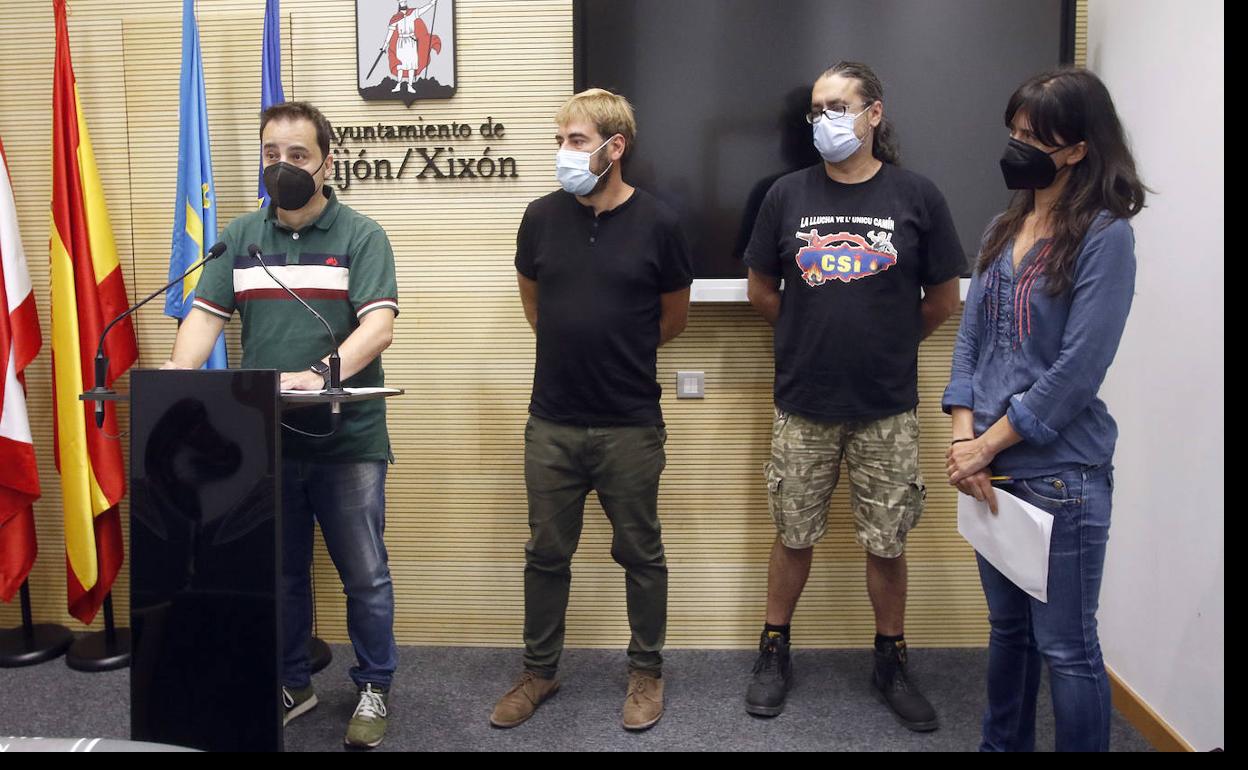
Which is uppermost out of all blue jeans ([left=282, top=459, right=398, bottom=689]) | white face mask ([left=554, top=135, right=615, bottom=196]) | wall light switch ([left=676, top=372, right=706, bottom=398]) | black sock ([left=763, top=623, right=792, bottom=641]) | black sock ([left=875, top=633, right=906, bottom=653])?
white face mask ([left=554, top=135, right=615, bottom=196])

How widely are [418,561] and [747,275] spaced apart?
1.42 m

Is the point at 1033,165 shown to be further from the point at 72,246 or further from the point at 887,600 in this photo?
the point at 72,246

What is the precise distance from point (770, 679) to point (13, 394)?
2.39m

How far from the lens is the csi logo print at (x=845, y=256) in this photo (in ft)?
7.50

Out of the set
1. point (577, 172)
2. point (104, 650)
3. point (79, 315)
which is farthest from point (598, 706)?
point (79, 315)

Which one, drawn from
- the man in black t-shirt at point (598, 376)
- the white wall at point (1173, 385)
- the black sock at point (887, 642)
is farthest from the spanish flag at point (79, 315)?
the white wall at point (1173, 385)

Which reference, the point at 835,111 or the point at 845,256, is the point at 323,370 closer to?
the point at 845,256

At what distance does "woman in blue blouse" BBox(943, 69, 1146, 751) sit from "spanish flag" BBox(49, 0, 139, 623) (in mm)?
2474

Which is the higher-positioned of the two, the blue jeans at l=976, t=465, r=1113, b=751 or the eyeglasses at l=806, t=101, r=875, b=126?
the eyeglasses at l=806, t=101, r=875, b=126

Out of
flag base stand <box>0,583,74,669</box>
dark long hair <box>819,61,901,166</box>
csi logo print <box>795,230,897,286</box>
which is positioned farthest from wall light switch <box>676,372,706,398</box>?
flag base stand <box>0,583,74,669</box>

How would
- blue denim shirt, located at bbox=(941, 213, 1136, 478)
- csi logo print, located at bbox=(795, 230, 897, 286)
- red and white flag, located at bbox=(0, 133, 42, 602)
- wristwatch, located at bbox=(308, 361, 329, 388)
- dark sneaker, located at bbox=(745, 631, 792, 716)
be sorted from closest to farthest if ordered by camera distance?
1. blue denim shirt, located at bbox=(941, 213, 1136, 478)
2. wristwatch, located at bbox=(308, 361, 329, 388)
3. csi logo print, located at bbox=(795, 230, 897, 286)
4. dark sneaker, located at bbox=(745, 631, 792, 716)
5. red and white flag, located at bbox=(0, 133, 42, 602)

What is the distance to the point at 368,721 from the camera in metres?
2.23

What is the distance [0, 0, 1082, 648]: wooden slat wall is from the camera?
2.80 m

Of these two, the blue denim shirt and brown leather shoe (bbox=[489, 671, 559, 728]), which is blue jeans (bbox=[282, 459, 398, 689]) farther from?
the blue denim shirt
